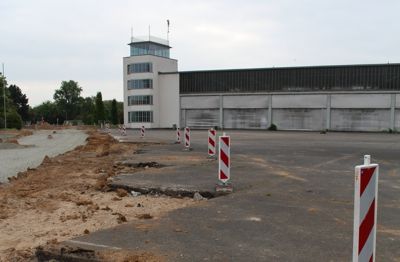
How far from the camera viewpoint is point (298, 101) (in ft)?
219

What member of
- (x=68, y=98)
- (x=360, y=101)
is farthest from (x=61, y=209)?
(x=68, y=98)

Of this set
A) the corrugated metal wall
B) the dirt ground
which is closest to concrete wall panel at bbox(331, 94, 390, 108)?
the corrugated metal wall

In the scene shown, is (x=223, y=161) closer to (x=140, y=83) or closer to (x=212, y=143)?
(x=212, y=143)

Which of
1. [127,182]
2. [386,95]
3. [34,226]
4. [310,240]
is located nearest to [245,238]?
[310,240]

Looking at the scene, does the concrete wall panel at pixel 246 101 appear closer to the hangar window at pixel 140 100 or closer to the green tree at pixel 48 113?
the hangar window at pixel 140 100

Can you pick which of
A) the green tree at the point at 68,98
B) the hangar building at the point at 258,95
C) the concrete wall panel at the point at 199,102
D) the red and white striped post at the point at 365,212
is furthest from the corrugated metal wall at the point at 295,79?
the green tree at the point at 68,98

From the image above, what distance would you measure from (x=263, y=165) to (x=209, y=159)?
2697mm

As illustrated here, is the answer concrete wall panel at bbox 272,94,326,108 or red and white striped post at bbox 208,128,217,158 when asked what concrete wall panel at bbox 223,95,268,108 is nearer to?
concrete wall panel at bbox 272,94,326,108

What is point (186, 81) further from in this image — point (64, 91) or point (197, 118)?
point (64, 91)

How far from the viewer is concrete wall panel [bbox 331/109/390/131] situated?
61188 millimetres

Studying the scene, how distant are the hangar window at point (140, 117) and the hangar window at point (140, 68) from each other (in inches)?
292

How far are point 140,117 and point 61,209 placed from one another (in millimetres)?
69690

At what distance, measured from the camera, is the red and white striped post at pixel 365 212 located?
388 centimetres

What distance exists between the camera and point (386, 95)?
61625 millimetres
